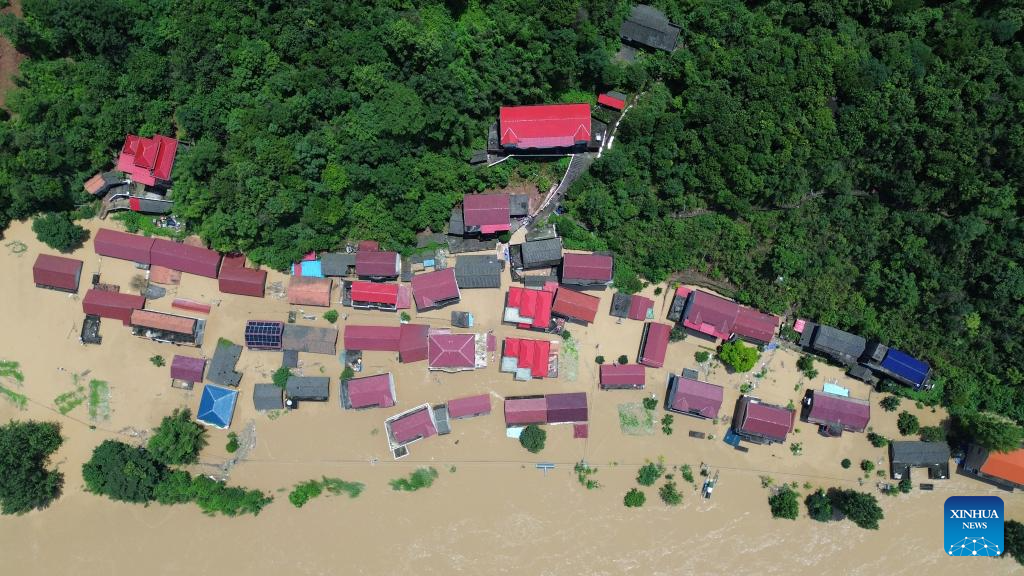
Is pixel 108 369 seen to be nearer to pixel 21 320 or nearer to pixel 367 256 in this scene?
pixel 21 320

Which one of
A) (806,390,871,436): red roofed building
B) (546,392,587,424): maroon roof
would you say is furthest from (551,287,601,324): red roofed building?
(806,390,871,436): red roofed building

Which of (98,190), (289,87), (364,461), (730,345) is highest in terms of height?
(289,87)

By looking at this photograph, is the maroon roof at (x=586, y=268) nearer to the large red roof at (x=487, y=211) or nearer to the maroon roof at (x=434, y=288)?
the large red roof at (x=487, y=211)

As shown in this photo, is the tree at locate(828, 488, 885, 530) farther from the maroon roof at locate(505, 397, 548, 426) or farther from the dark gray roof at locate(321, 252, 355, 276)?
the dark gray roof at locate(321, 252, 355, 276)

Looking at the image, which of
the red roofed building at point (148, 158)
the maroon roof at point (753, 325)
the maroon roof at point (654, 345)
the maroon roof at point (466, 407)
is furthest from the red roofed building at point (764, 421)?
the red roofed building at point (148, 158)

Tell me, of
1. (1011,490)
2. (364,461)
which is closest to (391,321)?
(364,461)

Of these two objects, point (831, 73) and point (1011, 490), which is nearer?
point (831, 73)

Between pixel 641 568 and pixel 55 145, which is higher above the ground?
pixel 55 145
